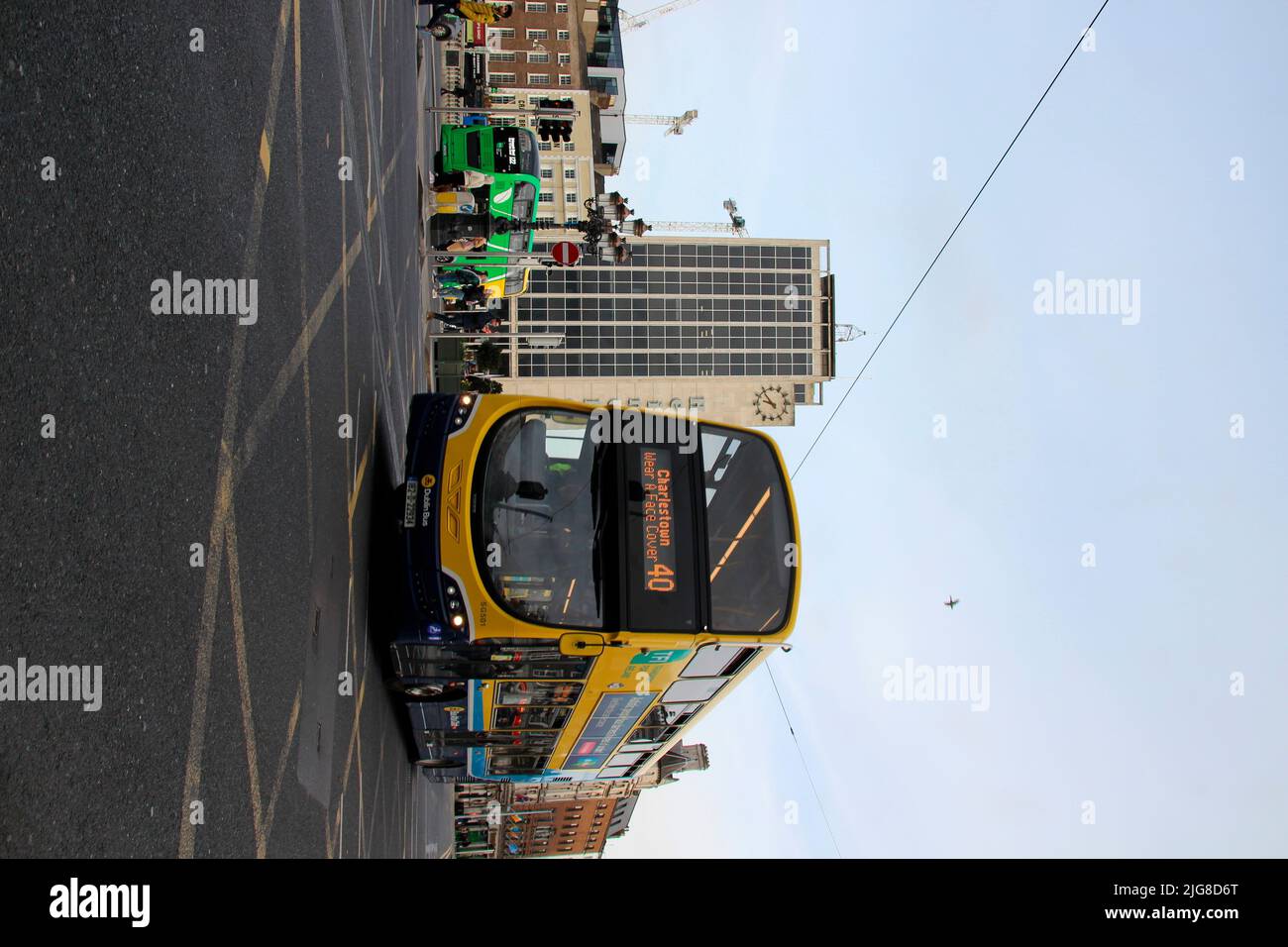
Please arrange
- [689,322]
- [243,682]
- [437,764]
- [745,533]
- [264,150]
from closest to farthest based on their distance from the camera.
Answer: [243,682], [264,150], [745,533], [437,764], [689,322]

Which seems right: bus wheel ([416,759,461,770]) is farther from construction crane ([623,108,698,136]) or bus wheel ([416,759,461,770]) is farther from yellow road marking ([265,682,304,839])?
construction crane ([623,108,698,136])

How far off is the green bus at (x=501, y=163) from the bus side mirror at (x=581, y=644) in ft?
48.9

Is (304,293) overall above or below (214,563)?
above

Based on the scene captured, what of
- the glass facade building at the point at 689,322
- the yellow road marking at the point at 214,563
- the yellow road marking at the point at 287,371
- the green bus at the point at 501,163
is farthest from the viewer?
the glass facade building at the point at 689,322

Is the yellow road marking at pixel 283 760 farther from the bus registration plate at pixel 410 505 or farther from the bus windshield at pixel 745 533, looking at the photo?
the bus windshield at pixel 745 533

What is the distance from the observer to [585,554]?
30.3 feet

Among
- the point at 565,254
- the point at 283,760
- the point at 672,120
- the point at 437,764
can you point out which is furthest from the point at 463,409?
the point at 672,120

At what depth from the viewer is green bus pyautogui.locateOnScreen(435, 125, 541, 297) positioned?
2091cm

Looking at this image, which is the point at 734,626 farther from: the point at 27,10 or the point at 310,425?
the point at 27,10

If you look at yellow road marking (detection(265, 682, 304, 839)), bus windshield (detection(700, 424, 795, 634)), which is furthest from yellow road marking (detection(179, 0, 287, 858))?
bus windshield (detection(700, 424, 795, 634))

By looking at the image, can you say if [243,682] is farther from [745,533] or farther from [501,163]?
[501,163]

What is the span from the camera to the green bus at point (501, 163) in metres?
20.9

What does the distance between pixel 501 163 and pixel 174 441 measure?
1784 cm

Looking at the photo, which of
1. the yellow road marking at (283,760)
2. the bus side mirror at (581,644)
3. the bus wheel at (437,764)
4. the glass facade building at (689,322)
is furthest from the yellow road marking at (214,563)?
the glass facade building at (689,322)
